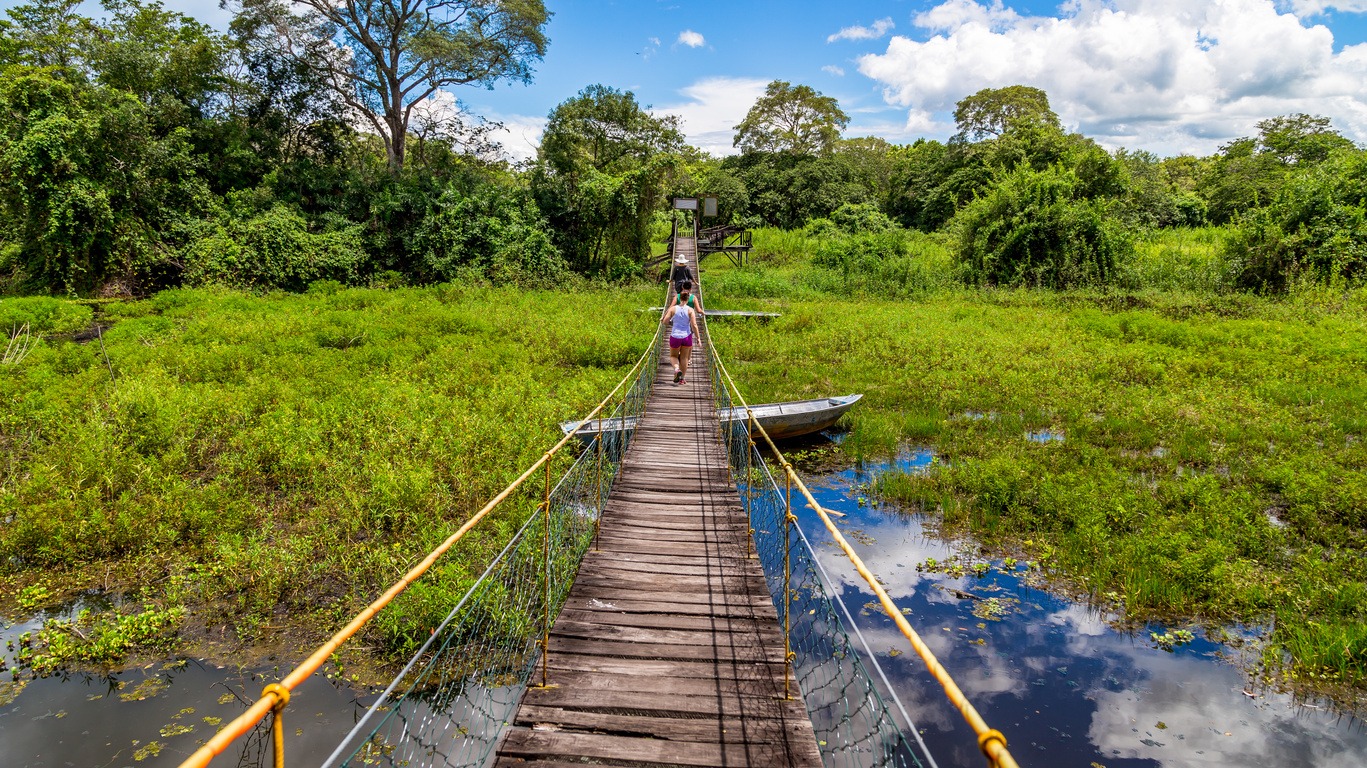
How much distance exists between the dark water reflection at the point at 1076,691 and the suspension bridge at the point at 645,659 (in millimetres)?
392

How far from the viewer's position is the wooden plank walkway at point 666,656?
2.97m

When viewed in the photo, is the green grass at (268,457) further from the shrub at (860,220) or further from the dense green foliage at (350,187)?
the shrub at (860,220)

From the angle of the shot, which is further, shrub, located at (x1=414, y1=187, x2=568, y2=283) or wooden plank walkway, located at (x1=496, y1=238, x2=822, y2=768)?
shrub, located at (x1=414, y1=187, x2=568, y2=283)

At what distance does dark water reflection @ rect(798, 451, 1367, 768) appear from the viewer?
13.6 feet

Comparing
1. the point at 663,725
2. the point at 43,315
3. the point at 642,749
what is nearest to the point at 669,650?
the point at 663,725

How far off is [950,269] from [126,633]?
24.1m

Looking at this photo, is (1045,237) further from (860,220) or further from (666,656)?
(666,656)

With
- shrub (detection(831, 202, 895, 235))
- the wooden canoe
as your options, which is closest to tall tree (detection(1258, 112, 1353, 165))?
shrub (detection(831, 202, 895, 235))

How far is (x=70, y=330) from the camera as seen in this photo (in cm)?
1280

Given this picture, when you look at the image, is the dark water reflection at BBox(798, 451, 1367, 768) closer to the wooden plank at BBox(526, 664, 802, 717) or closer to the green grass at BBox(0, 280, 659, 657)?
the wooden plank at BBox(526, 664, 802, 717)

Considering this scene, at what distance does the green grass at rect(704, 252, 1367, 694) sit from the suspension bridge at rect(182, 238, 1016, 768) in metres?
2.78

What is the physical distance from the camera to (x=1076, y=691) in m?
4.68

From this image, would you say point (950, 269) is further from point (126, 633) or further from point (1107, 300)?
point (126, 633)

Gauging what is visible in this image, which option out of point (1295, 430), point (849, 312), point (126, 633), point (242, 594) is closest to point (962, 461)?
point (1295, 430)
